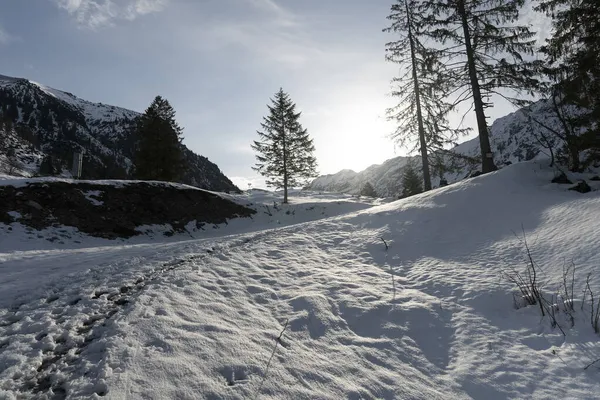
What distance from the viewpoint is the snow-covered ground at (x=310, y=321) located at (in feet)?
9.87

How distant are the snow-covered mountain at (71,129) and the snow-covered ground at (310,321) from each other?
297ft

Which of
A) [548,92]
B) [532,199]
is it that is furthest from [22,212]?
[548,92]

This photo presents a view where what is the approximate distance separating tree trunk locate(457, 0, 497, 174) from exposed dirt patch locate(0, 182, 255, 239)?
13740 millimetres

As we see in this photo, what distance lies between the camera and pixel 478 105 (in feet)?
44.4

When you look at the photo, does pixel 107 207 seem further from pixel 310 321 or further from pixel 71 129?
pixel 71 129

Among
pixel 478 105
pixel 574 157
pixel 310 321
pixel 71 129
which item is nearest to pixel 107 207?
pixel 310 321

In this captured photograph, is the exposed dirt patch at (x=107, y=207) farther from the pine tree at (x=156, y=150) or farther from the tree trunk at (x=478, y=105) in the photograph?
the tree trunk at (x=478, y=105)

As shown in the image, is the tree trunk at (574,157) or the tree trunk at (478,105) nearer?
the tree trunk at (574,157)

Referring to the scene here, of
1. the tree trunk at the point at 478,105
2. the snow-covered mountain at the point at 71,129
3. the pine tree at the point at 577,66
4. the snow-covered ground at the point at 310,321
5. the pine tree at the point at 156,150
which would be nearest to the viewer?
the snow-covered ground at the point at 310,321

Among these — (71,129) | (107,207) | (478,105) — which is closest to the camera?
(107,207)

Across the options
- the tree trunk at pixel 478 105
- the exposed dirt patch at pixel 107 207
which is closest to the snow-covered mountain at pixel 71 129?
the exposed dirt patch at pixel 107 207

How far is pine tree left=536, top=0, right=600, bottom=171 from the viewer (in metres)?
10.1

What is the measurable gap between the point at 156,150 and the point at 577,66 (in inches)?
1028

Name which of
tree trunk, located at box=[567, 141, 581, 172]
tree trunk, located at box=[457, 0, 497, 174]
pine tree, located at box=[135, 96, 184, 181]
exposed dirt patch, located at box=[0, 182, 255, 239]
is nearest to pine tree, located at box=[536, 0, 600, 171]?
tree trunk, located at box=[567, 141, 581, 172]
